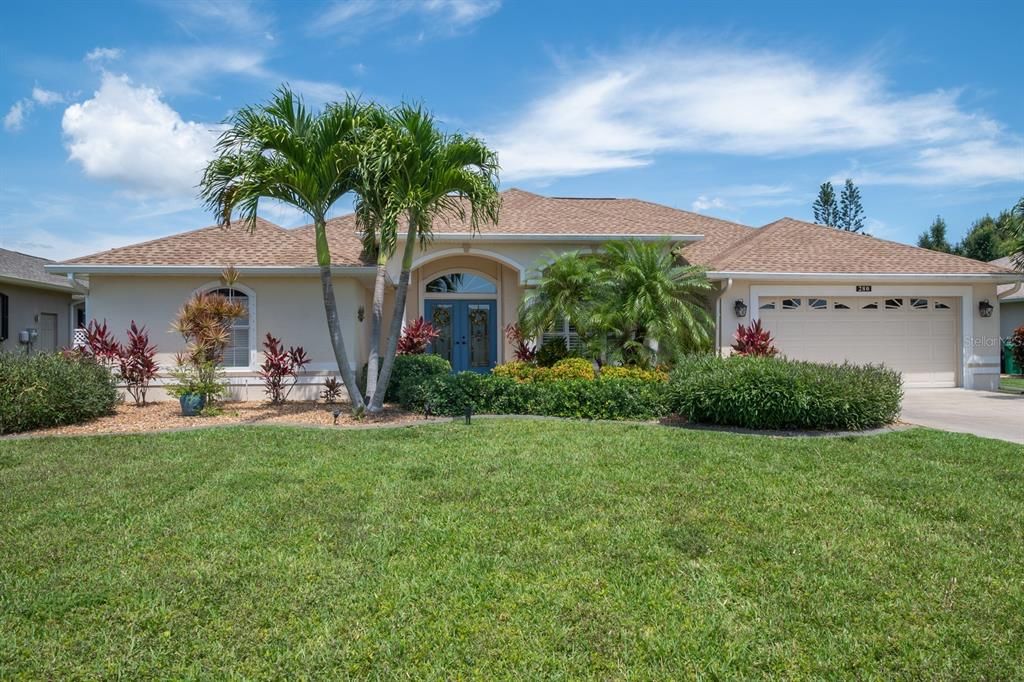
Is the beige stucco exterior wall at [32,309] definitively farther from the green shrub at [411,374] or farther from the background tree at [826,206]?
the background tree at [826,206]

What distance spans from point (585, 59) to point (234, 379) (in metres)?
10.5

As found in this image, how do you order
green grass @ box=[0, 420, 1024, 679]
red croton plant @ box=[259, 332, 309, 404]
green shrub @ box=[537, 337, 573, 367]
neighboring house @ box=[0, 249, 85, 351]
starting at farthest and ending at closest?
neighboring house @ box=[0, 249, 85, 351] < green shrub @ box=[537, 337, 573, 367] < red croton plant @ box=[259, 332, 309, 404] < green grass @ box=[0, 420, 1024, 679]

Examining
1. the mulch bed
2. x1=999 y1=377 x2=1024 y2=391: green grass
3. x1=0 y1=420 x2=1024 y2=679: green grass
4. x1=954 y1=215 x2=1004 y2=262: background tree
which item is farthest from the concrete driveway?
x1=954 y1=215 x2=1004 y2=262: background tree

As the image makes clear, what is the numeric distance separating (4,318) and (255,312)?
1104 cm

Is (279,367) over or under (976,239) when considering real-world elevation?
under

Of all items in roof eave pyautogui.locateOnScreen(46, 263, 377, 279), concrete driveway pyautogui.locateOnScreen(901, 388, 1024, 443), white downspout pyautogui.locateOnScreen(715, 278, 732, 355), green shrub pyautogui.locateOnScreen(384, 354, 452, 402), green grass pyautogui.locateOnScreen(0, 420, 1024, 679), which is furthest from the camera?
white downspout pyautogui.locateOnScreen(715, 278, 732, 355)

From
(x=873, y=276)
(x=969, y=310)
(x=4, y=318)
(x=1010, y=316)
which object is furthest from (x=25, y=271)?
(x=1010, y=316)

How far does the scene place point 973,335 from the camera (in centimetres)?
1571

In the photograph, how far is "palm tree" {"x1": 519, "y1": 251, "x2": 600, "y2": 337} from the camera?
43.1 feet

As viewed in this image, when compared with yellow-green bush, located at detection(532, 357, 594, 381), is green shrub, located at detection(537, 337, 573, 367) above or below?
above

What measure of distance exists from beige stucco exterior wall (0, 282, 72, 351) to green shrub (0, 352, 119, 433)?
8849 millimetres

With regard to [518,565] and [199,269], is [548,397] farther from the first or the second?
[199,269]

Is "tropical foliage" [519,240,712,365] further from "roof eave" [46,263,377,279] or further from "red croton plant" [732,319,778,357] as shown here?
"roof eave" [46,263,377,279]

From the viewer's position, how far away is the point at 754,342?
1421cm
